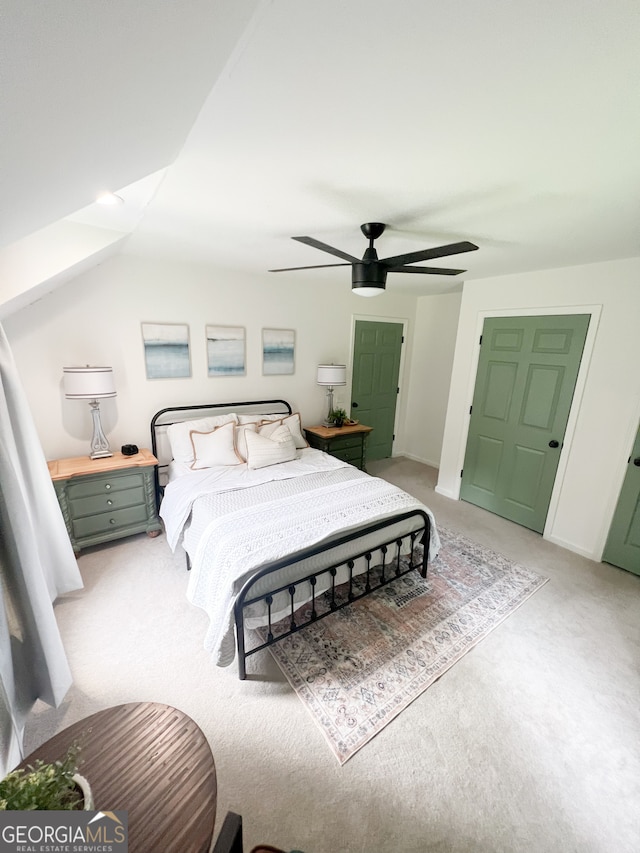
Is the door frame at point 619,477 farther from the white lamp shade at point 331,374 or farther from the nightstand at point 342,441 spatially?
the white lamp shade at point 331,374

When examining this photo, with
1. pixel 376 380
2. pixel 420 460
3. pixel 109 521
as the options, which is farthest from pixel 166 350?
pixel 420 460

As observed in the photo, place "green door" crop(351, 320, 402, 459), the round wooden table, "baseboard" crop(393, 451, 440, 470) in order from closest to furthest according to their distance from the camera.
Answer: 1. the round wooden table
2. "green door" crop(351, 320, 402, 459)
3. "baseboard" crop(393, 451, 440, 470)

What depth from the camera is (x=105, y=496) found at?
2695mm

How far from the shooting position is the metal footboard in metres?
1.73

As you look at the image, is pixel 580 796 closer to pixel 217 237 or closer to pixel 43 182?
pixel 43 182

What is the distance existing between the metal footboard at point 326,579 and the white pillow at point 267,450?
1.23 m

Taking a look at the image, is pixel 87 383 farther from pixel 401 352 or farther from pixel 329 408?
pixel 401 352

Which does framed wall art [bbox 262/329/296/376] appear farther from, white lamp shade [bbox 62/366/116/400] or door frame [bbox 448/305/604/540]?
door frame [bbox 448/305/604/540]

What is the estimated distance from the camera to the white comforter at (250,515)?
5.76ft

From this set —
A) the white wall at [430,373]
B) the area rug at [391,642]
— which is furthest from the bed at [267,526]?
the white wall at [430,373]

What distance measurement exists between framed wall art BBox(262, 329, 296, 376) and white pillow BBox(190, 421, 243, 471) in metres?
1.02

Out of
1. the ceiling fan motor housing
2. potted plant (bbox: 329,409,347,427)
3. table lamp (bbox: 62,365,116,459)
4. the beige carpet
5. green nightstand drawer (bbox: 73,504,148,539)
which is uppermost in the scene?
the ceiling fan motor housing

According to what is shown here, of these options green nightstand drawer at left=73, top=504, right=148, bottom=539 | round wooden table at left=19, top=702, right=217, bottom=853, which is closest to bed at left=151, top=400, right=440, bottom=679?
green nightstand drawer at left=73, top=504, right=148, bottom=539

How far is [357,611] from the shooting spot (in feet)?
7.36
